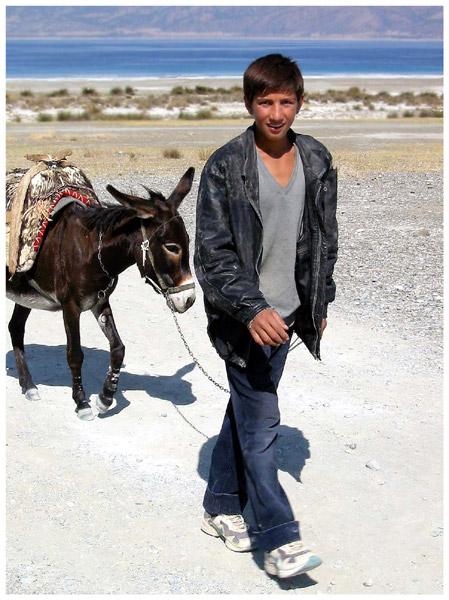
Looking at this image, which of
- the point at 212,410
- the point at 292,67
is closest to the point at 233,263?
the point at 292,67

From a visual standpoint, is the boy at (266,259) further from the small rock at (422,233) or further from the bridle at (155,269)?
the small rock at (422,233)

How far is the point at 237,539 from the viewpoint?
418 centimetres

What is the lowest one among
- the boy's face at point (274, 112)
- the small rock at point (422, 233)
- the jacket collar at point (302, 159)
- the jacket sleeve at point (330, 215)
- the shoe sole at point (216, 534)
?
the shoe sole at point (216, 534)

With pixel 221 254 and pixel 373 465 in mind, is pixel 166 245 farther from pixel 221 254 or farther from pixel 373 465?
pixel 373 465

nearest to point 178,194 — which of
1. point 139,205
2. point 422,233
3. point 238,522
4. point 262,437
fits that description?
point 139,205

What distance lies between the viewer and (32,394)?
6.28 metres

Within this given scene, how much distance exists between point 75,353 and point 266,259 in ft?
8.28

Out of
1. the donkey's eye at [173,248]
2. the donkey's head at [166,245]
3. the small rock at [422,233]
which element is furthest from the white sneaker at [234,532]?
the small rock at [422,233]

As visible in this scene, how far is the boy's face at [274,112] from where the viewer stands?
141 inches

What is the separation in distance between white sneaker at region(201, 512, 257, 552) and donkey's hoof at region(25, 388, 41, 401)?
7.86ft

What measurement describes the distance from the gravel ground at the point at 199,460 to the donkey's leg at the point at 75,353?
0.10 metres

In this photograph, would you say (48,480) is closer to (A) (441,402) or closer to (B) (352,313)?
(A) (441,402)

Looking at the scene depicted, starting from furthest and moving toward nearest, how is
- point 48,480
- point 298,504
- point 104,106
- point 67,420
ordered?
point 104,106 < point 67,420 < point 48,480 < point 298,504

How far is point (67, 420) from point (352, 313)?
3.39 metres
